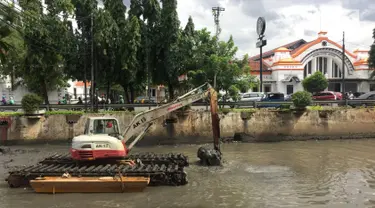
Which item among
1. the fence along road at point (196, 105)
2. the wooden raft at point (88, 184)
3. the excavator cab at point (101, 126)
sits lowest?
the wooden raft at point (88, 184)

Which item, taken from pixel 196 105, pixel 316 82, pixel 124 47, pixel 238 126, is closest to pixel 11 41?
pixel 124 47

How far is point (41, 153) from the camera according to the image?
1952 cm

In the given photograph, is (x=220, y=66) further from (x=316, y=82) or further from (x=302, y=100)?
(x=316, y=82)

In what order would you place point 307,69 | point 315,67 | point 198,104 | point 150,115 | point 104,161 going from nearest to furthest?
point 104,161 → point 150,115 → point 198,104 → point 315,67 → point 307,69

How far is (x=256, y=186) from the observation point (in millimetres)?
12062

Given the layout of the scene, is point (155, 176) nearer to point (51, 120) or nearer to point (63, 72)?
point (51, 120)

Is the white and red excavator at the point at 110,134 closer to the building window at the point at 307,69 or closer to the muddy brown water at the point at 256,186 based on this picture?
the muddy brown water at the point at 256,186

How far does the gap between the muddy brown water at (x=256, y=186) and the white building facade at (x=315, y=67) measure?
30.2 m

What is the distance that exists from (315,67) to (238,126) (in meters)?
30.7

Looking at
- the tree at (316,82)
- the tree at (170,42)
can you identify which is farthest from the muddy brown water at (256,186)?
the tree at (316,82)

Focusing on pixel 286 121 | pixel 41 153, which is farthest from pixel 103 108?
pixel 286 121

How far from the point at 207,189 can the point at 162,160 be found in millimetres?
2989

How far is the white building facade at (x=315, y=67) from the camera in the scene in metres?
48.2

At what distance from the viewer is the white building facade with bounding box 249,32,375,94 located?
158 feet
